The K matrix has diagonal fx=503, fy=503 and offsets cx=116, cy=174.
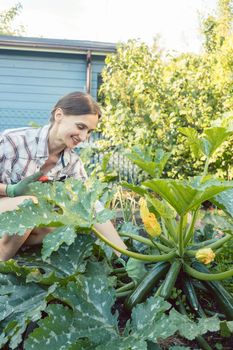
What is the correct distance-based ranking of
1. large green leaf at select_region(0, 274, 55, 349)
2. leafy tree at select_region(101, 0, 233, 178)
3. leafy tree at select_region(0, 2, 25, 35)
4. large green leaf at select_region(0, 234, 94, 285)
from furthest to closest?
leafy tree at select_region(0, 2, 25, 35) < leafy tree at select_region(101, 0, 233, 178) < large green leaf at select_region(0, 234, 94, 285) < large green leaf at select_region(0, 274, 55, 349)

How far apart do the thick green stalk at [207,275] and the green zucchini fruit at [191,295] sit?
98 mm

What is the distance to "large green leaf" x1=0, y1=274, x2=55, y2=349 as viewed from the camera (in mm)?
1959

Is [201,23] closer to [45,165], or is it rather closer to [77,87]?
[77,87]

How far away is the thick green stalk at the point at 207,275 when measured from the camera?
212cm

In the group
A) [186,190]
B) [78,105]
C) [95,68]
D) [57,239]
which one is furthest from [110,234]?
[95,68]

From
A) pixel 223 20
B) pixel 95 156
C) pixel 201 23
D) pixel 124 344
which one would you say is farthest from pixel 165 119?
pixel 201 23

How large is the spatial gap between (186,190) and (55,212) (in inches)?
26.5

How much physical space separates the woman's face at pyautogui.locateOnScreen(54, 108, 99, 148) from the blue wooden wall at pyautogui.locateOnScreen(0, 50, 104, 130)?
9.42m

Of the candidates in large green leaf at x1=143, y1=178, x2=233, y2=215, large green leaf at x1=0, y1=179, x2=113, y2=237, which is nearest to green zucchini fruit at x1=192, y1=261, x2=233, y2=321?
large green leaf at x1=143, y1=178, x2=233, y2=215

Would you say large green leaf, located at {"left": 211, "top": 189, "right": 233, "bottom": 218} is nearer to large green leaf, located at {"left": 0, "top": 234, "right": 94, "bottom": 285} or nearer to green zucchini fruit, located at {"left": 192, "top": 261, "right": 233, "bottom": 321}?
green zucchini fruit, located at {"left": 192, "top": 261, "right": 233, "bottom": 321}

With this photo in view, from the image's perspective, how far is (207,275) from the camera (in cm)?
222

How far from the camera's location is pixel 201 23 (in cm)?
1989

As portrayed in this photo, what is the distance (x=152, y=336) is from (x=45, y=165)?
176 centimetres

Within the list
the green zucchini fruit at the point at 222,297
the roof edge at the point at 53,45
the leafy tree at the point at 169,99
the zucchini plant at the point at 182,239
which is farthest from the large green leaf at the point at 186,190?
the roof edge at the point at 53,45
